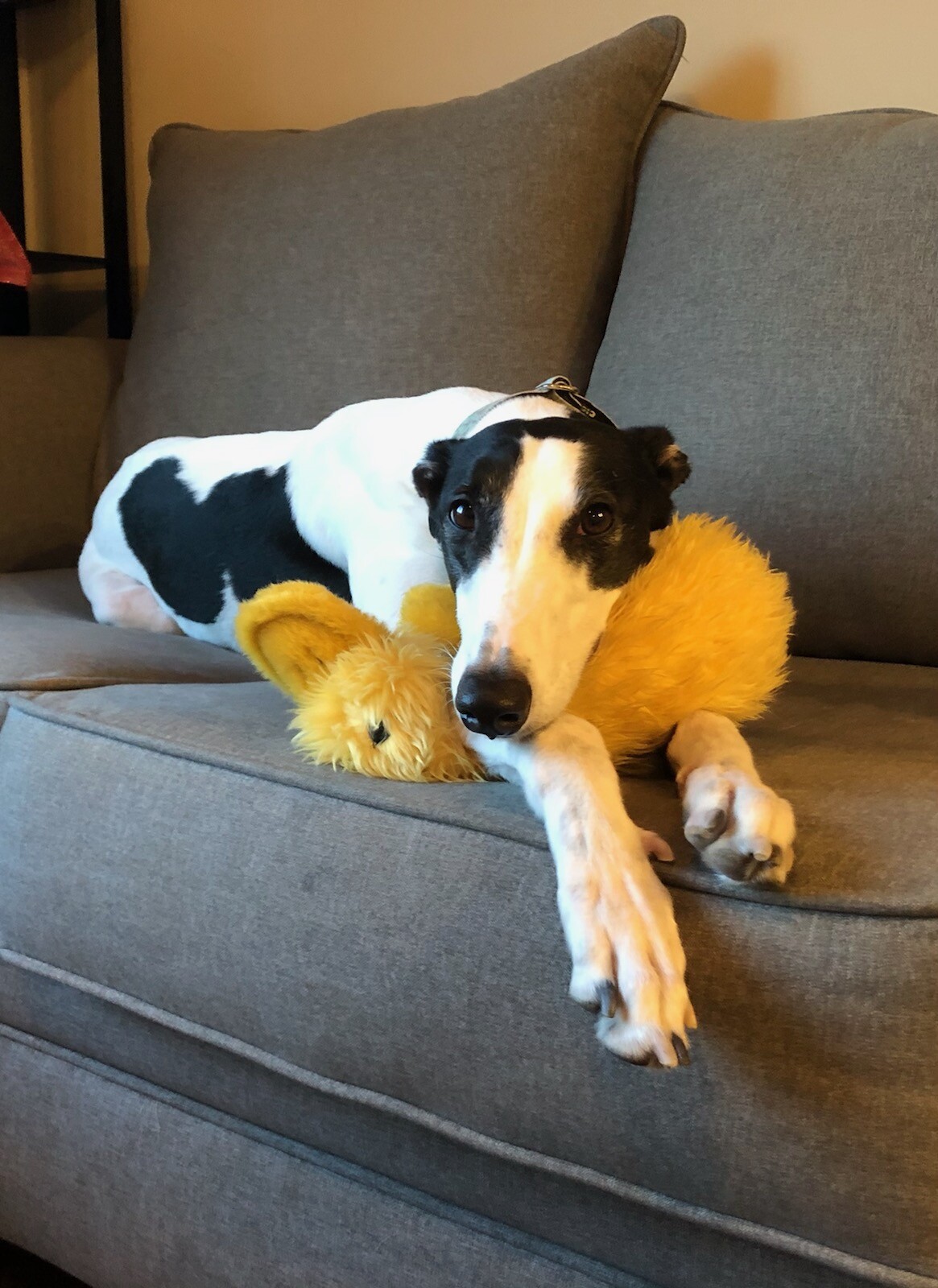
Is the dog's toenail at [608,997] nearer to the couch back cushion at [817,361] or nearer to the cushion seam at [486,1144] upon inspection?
the cushion seam at [486,1144]

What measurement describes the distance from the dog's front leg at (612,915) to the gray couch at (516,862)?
0.04 meters

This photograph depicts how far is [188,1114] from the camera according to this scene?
3.58ft

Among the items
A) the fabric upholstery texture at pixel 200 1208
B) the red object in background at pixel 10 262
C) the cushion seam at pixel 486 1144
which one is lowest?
the fabric upholstery texture at pixel 200 1208

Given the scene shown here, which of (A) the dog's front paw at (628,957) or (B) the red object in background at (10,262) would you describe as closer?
(A) the dog's front paw at (628,957)

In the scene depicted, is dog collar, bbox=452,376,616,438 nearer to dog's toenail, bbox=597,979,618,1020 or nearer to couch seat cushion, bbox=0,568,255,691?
couch seat cushion, bbox=0,568,255,691

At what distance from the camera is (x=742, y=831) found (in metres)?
0.78

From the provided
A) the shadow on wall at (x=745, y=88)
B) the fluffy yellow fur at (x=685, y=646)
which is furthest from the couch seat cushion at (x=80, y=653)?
the shadow on wall at (x=745, y=88)

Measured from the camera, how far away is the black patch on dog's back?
1.70 metres

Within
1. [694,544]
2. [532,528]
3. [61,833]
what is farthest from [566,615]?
[61,833]

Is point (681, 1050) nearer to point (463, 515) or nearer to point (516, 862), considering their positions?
point (516, 862)

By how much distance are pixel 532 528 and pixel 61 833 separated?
0.57 m

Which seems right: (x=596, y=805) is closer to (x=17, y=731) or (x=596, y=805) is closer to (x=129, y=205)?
(x=17, y=731)

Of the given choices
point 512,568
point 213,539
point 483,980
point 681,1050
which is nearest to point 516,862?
point 483,980

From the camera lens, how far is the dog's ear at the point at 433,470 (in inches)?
51.6
